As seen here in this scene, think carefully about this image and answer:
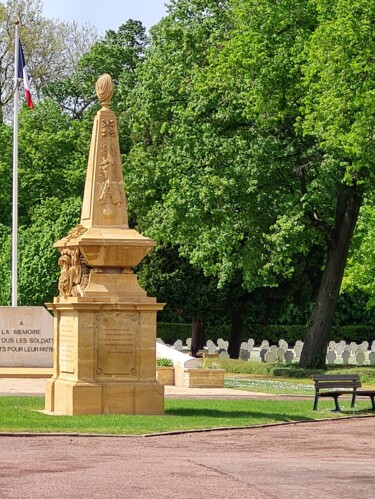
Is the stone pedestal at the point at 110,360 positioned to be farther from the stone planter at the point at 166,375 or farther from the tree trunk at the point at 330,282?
the tree trunk at the point at 330,282

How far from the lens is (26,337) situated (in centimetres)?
4025

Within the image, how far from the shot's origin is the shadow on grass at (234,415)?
24964 mm

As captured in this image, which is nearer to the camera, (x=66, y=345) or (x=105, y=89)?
(x=66, y=345)

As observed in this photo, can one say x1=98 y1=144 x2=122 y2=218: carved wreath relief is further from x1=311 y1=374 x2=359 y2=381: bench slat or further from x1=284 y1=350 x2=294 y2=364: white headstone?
x1=284 y1=350 x2=294 y2=364: white headstone

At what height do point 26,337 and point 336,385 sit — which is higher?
point 26,337

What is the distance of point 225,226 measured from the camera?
43531mm

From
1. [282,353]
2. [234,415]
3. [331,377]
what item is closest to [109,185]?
[234,415]

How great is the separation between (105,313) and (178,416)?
Result: 2.36 m

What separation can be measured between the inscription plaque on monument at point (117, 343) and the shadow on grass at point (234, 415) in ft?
4.92

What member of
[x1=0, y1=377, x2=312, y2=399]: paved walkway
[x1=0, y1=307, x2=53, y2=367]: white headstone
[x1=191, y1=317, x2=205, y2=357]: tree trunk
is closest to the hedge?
[x1=191, y1=317, x2=205, y2=357]: tree trunk

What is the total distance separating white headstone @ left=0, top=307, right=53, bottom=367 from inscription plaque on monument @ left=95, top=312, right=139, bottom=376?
15.8 meters

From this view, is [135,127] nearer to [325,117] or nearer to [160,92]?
[160,92]

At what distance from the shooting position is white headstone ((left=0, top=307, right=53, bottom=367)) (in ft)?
131

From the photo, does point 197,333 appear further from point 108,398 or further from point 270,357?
point 108,398
